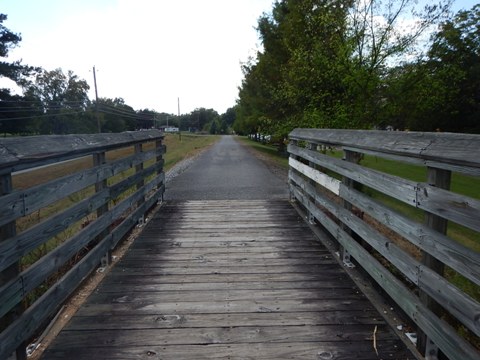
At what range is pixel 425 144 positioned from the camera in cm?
221

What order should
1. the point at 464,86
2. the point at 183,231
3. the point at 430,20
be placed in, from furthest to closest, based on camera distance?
the point at 464,86, the point at 430,20, the point at 183,231

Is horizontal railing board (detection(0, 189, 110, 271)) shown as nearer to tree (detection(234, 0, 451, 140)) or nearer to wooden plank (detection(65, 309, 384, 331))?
wooden plank (detection(65, 309, 384, 331))

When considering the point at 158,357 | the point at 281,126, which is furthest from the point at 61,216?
the point at 281,126

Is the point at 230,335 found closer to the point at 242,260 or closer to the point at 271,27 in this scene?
the point at 242,260

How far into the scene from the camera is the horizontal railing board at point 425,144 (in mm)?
1809

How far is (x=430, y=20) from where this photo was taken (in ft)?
25.3

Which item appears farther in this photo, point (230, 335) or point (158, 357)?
point (230, 335)

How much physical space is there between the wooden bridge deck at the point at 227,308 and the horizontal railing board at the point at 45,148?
1.27 metres

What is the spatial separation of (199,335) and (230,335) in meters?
0.22

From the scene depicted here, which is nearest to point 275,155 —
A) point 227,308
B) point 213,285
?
point 213,285

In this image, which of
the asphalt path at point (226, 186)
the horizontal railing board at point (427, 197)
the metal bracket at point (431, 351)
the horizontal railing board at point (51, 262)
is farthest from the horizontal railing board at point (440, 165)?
the asphalt path at point (226, 186)

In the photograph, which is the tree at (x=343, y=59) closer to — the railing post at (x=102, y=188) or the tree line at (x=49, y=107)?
the railing post at (x=102, y=188)

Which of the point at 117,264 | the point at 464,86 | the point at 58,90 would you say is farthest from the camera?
the point at 58,90

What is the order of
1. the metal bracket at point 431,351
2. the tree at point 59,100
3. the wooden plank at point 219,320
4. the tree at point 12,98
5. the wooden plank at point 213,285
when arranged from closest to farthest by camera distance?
the metal bracket at point 431,351 → the wooden plank at point 219,320 → the wooden plank at point 213,285 → the tree at point 12,98 → the tree at point 59,100
